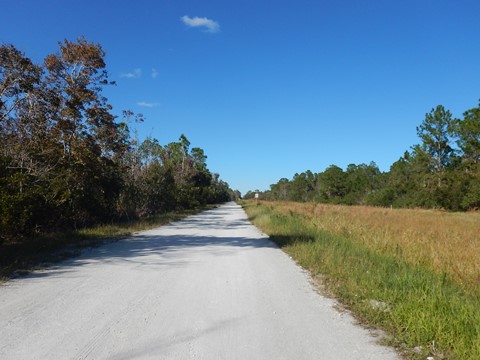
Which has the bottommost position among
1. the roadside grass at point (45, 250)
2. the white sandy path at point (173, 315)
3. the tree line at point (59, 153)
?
the white sandy path at point (173, 315)

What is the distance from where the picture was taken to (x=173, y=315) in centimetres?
590

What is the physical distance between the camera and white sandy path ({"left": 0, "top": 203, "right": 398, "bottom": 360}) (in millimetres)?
4574

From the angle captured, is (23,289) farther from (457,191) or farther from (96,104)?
(457,191)

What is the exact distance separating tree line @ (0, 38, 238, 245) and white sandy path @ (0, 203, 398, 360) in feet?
19.9

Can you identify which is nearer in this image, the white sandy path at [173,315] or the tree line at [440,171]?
the white sandy path at [173,315]

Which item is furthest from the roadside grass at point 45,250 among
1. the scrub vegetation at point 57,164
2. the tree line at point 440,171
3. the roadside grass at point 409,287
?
the tree line at point 440,171

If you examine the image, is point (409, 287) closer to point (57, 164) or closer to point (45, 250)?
point (45, 250)

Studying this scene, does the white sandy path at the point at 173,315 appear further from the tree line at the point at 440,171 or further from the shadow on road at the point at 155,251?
the tree line at the point at 440,171

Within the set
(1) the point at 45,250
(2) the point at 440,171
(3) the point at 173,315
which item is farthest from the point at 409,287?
(2) the point at 440,171

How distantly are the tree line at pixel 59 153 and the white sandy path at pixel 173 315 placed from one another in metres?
6.07

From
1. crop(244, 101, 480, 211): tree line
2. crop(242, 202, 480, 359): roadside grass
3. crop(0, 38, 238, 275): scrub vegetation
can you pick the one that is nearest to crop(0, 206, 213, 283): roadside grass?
crop(0, 38, 238, 275): scrub vegetation

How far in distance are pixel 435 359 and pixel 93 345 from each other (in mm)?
3649

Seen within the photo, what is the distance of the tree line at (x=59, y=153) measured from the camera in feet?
44.2

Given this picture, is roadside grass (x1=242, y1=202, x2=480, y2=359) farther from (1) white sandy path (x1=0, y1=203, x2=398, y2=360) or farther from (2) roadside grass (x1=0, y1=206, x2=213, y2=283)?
(2) roadside grass (x1=0, y1=206, x2=213, y2=283)
